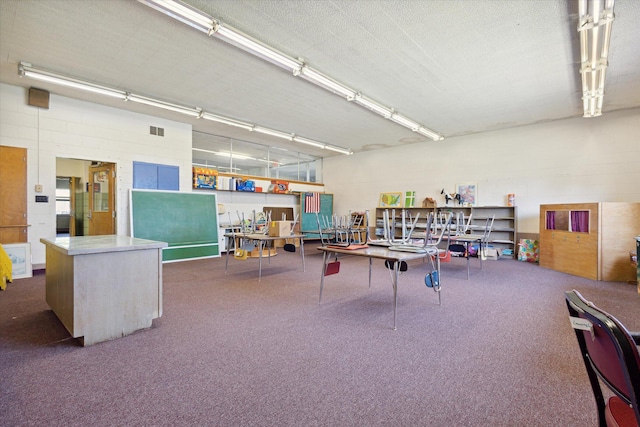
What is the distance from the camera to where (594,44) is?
360 centimetres

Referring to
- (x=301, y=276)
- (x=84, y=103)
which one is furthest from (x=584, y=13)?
(x=84, y=103)

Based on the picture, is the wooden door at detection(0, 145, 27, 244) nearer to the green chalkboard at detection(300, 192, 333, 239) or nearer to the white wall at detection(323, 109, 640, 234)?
the green chalkboard at detection(300, 192, 333, 239)

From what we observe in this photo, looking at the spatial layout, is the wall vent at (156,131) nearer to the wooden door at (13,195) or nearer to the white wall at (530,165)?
the wooden door at (13,195)

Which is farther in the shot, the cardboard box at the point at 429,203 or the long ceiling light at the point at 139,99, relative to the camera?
the cardboard box at the point at 429,203

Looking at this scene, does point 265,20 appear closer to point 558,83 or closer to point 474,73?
point 474,73

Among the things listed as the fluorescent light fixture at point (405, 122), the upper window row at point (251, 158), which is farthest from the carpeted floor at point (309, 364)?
the upper window row at point (251, 158)

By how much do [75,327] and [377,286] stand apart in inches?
139

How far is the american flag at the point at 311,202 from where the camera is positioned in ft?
33.9

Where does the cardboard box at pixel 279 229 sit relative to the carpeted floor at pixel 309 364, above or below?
above

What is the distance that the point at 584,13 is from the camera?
310 cm

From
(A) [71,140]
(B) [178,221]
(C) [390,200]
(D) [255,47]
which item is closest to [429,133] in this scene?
(C) [390,200]

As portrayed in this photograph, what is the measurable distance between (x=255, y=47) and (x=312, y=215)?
23.2 feet

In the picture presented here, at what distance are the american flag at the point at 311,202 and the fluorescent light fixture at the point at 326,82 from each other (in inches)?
208

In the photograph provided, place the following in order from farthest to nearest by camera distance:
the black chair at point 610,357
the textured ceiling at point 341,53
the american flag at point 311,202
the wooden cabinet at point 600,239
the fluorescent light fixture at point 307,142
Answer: the american flag at point 311,202, the fluorescent light fixture at point 307,142, the wooden cabinet at point 600,239, the textured ceiling at point 341,53, the black chair at point 610,357
